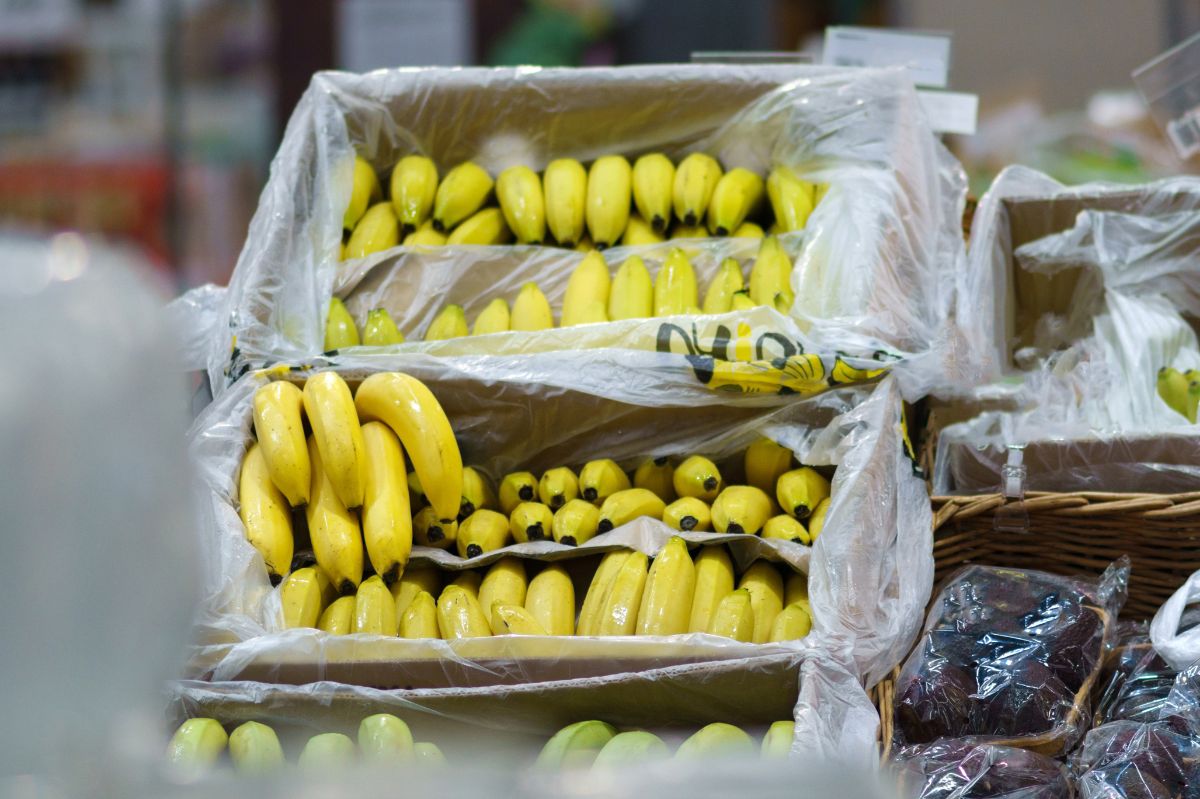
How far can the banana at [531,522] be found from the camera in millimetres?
1827

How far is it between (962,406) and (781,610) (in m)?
0.74

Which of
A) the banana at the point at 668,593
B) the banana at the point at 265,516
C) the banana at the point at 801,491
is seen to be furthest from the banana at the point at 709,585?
Answer: the banana at the point at 265,516

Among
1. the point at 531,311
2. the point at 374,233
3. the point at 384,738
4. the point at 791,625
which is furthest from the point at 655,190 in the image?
the point at 384,738

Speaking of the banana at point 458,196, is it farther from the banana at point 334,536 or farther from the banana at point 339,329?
the banana at point 334,536

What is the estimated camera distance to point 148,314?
0.51 meters

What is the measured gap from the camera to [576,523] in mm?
1806

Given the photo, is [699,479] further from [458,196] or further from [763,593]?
[458,196]

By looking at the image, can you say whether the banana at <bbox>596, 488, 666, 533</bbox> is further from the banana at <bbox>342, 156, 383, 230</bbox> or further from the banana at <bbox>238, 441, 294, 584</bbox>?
the banana at <bbox>342, 156, 383, 230</bbox>

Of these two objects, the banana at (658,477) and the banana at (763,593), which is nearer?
the banana at (763,593)

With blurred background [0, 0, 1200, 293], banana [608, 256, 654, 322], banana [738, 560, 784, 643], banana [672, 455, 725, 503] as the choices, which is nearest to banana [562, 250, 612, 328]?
banana [608, 256, 654, 322]

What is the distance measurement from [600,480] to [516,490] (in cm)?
13

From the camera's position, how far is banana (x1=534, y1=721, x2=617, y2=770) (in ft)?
4.40

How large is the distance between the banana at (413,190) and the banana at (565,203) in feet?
0.75

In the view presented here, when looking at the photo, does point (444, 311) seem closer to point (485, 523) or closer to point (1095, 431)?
point (485, 523)
